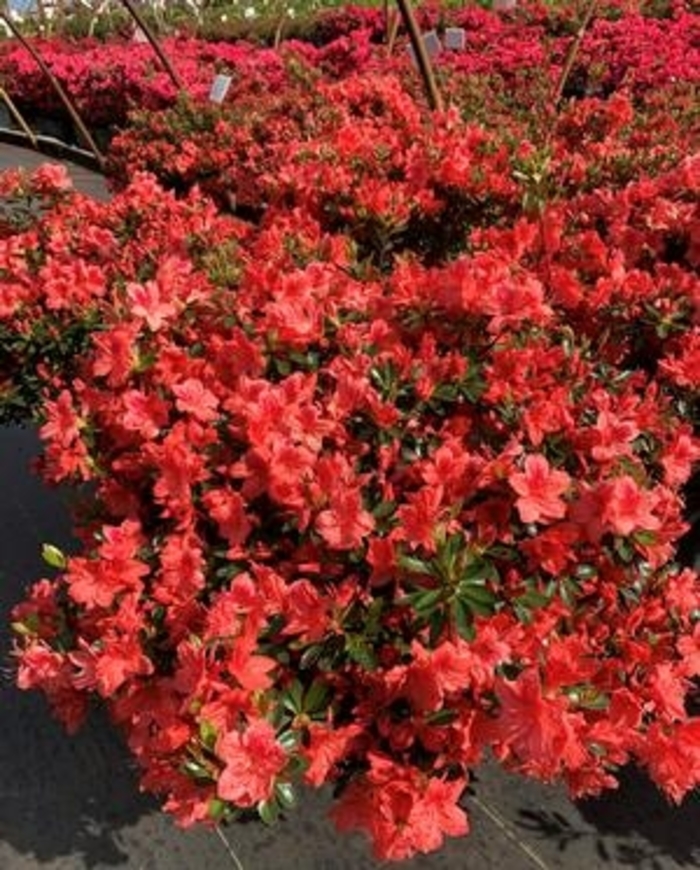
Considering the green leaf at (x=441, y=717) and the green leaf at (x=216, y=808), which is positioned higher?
the green leaf at (x=216, y=808)

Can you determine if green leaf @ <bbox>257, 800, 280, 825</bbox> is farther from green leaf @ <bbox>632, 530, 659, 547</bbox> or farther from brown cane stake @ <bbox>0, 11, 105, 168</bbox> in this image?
brown cane stake @ <bbox>0, 11, 105, 168</bbox>

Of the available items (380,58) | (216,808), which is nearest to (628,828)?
(216,808)

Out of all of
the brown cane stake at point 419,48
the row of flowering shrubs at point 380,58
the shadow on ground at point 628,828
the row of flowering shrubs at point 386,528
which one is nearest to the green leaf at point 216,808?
the row of flowering shrubs at point 386,528

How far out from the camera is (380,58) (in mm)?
→ 7012

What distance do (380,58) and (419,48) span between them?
3879 millimetres

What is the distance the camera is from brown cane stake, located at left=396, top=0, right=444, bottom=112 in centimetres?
317

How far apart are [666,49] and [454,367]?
6.27 meters

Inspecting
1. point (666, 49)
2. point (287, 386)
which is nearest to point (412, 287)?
point (287, 386)

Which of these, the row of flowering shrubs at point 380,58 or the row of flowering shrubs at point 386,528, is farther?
the row of flowering shrubs at point 380,58

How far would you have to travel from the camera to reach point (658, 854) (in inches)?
87.0

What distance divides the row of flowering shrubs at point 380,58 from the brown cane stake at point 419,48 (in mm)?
2356

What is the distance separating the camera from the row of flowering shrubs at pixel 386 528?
1.52 metres

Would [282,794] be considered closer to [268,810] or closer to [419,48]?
[268,810]

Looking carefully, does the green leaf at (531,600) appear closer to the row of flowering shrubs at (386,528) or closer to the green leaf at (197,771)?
the row of flowering shrubs at (386,528)
